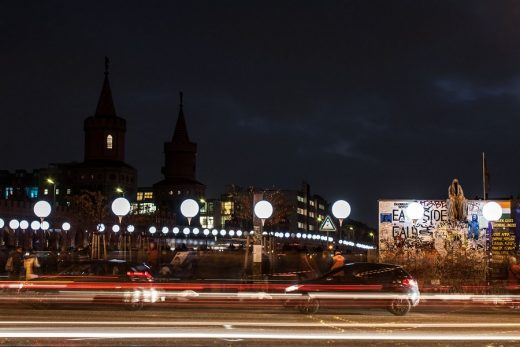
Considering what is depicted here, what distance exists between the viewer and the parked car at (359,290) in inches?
797

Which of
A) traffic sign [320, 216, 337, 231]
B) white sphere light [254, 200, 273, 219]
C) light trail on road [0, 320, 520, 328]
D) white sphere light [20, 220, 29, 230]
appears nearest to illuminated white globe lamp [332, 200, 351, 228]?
traffic sign [320, 216, 337, 231]

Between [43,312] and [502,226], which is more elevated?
[502,226]

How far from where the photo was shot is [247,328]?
15.7 meters

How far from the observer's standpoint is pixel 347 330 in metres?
16.0

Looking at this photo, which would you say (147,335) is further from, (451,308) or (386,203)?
(386,203)

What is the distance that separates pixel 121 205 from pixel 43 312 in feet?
48.1

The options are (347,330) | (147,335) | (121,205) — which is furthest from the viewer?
(121,205)

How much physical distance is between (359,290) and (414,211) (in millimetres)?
10749

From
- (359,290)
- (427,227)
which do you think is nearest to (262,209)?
(427,227)

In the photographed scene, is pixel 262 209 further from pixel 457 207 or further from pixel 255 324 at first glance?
pixel 255 324

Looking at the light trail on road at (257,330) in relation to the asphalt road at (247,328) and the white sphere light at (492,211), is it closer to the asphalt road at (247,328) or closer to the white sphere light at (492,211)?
the asphalt road at (247,328)

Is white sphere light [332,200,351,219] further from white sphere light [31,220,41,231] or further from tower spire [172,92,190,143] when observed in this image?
tower spire [172,92,190,143]

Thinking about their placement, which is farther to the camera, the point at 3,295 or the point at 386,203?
the point at 386,203

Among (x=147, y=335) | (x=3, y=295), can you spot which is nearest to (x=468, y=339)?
(x=147, y=335)
